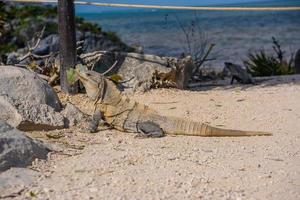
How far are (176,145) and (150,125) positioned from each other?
50 cm

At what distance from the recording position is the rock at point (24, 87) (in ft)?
18.5

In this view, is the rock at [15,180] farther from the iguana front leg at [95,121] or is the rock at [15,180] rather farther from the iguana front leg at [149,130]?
the iguana front leg at [149,130]

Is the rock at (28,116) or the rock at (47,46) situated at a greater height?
the rock at (28,116)

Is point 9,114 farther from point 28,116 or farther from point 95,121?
point 95,121

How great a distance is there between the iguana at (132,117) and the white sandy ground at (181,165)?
4.2 inches

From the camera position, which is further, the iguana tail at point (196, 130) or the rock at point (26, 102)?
the iguana tail at point (196, 130)

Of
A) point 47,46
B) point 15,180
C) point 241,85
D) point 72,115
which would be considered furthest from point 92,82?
point 47,46

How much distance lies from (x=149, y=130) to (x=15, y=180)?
1.80 metres

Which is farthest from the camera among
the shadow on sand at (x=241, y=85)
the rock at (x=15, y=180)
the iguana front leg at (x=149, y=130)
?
the shadow on sand at (x=241, y=85)

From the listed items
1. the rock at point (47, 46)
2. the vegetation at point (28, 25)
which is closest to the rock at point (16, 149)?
the rock at point (47, 46)

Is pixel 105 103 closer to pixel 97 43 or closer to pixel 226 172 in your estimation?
pixel 226 172

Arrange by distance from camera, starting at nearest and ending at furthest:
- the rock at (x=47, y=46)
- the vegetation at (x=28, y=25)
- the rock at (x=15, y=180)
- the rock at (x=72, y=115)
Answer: the rock at (x=15, y=180) → the rock at (x=72, y=115) → the rock at (x=47, y=46) → the vegetation at (x=28, y=25)

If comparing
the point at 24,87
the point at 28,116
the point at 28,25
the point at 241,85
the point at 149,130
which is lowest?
the point at 28,25

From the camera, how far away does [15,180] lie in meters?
4.11
